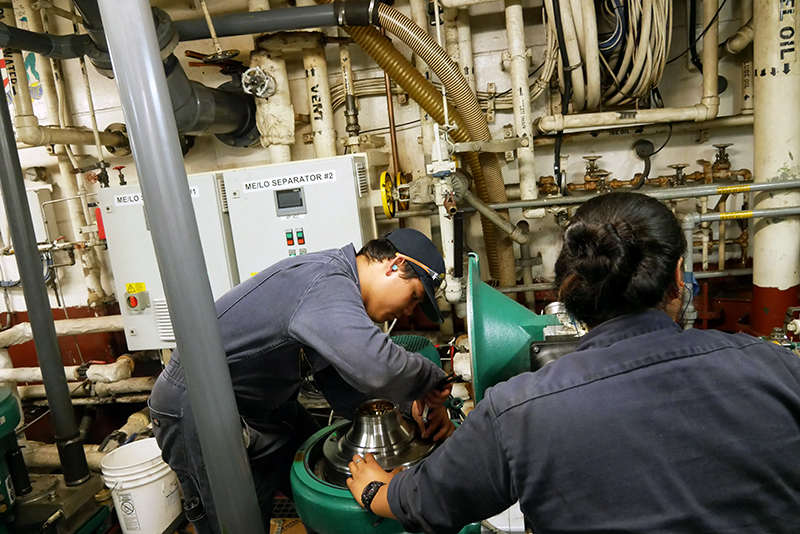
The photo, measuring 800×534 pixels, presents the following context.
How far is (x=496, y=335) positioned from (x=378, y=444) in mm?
474

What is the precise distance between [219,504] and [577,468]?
0.72 m

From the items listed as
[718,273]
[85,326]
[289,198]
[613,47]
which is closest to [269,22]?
[289,198]

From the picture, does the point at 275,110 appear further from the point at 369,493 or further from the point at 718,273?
the point at 718,273

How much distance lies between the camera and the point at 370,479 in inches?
45.1

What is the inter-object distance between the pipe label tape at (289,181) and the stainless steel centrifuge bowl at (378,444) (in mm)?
1282

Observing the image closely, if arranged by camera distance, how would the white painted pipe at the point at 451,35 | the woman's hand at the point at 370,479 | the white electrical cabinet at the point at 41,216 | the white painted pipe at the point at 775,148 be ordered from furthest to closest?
the white electrical cabinet at the point at 41,216 → the white painted pipe at the point at 451,35 → the white painted pipe at the point at 775,148 → the woman's hand at the point at 370,479

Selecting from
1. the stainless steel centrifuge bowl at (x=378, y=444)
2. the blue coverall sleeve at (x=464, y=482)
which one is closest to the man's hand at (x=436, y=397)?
the stainless steel centrifuge bowl at (x=378, y=444)

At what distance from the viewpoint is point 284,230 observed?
241cm

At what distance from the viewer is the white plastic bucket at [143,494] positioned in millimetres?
2281

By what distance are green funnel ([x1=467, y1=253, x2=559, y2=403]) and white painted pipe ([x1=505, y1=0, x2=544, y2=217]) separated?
4.40 feet

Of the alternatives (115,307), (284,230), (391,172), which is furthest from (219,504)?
(115,307)

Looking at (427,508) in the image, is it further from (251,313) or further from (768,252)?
(768,252)

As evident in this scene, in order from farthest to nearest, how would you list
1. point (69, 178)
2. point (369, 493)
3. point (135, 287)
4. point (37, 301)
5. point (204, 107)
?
point (69, 178) → point (135, 287) → point (204, 107) → point (37, 301) → point (369, 493)

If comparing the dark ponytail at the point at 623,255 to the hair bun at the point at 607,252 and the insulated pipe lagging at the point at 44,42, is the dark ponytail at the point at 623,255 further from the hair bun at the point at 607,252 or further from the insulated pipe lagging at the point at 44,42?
the insulated pipe lagging at the point at 44,42
